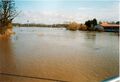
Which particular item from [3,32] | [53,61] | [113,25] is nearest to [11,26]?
[3,32]

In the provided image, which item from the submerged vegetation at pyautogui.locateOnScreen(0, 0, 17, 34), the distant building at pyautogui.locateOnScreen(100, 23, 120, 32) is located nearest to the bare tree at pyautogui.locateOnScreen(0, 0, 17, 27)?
the submerged vegetation at pyautogui.locateOnScreen(0, 0, 17, 34)

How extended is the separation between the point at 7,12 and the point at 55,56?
53 cm

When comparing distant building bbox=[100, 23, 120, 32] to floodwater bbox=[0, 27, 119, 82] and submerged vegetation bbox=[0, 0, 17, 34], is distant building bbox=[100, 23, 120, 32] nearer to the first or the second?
floodwater bbox=[0, 27, 119, 82]

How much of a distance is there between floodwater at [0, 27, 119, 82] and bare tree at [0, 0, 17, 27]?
0.32 feet

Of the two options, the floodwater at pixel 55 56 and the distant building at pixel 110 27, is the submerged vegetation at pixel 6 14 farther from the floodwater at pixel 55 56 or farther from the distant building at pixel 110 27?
the distant building at pixel 110 27

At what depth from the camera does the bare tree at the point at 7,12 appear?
1.96 m

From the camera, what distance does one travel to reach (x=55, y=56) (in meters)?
2.11

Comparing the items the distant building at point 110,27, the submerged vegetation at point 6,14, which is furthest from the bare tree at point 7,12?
the distant building at point 110,27

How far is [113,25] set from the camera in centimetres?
228

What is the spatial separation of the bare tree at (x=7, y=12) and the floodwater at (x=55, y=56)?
98 millimetres

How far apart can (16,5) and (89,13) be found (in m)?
0.61

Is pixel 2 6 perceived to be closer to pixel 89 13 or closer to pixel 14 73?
pixel 14 73

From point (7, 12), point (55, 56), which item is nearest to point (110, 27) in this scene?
point (55, 56)

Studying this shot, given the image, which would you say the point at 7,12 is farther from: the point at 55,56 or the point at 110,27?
the point at 110,27
